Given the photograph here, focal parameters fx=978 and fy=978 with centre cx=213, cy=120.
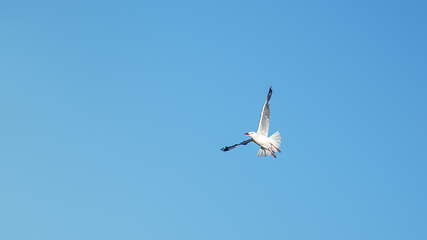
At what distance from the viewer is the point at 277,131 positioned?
66062 millimetres

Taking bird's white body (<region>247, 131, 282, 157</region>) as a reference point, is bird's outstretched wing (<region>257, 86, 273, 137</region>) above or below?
above

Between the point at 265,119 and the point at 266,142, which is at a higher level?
the point at 265,119

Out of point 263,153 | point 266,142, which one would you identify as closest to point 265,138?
point 266,142

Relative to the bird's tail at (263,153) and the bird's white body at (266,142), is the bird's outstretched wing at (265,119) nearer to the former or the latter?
the bird's white body at (266,142)

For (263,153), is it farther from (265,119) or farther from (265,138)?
(265,119)

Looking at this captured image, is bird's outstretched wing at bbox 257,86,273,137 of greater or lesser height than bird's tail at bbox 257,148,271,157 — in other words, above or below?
above

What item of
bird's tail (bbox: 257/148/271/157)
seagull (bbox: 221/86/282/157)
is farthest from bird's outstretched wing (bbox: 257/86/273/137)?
bird's tail (bbox: 257/148/271/157)

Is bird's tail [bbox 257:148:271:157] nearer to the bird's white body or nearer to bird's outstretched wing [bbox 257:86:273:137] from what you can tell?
the bird's white body

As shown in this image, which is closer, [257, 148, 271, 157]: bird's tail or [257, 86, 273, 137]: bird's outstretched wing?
[257, 86, 273, 137]: bird's outstretched wing

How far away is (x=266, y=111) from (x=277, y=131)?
6.08 ft

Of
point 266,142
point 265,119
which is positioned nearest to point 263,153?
point 266,142

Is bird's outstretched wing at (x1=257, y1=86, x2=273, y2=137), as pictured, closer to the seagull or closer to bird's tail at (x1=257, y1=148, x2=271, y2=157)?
the seagull

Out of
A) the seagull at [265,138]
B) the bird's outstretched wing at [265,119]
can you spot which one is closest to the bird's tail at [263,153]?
the seagull at [265,138]

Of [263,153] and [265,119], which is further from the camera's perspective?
[263,153]
